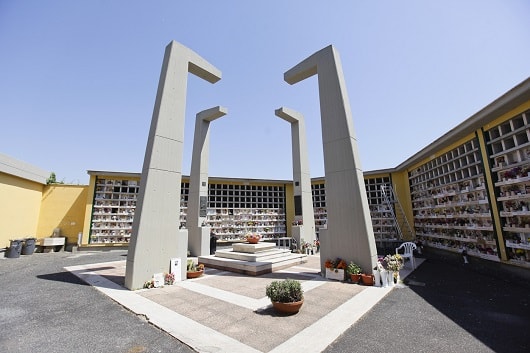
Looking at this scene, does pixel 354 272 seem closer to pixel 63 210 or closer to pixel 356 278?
pixel 356 278

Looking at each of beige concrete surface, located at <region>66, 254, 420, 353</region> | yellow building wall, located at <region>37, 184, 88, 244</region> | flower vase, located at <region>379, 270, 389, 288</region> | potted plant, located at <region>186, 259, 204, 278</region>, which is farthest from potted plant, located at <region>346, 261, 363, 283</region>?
yellow building wall, located at <region>37, 184, 88, 244</region>

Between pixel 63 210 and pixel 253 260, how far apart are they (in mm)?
14224

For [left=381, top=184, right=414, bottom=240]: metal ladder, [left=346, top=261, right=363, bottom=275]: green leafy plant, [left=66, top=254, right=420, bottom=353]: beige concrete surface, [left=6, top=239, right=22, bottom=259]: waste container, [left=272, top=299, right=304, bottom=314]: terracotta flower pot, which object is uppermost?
[left=381, top=184, right=414, bottom=240]: metal ladder

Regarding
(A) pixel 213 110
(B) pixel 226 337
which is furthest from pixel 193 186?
(B) pixel 226 337

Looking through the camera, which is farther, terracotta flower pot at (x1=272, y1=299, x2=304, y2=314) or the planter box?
the planter box

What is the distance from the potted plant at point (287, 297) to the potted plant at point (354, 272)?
317 cm

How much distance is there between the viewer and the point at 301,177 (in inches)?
570

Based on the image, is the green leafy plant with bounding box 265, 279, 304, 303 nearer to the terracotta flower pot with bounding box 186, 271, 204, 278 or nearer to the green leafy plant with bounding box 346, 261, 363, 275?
the green leafy plant with bounding box 346, 261, 363, 275

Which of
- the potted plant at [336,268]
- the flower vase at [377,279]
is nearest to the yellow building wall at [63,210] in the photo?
the potted plant at [336,268]

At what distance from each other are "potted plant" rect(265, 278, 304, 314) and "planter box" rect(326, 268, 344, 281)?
322 cm

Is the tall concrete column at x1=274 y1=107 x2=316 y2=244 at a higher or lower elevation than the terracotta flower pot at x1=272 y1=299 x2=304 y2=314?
higher

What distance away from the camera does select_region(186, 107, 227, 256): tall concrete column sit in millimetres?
12500

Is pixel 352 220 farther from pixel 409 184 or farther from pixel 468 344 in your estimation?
pixel 409 184

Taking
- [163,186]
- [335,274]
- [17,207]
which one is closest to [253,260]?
[335,274]
